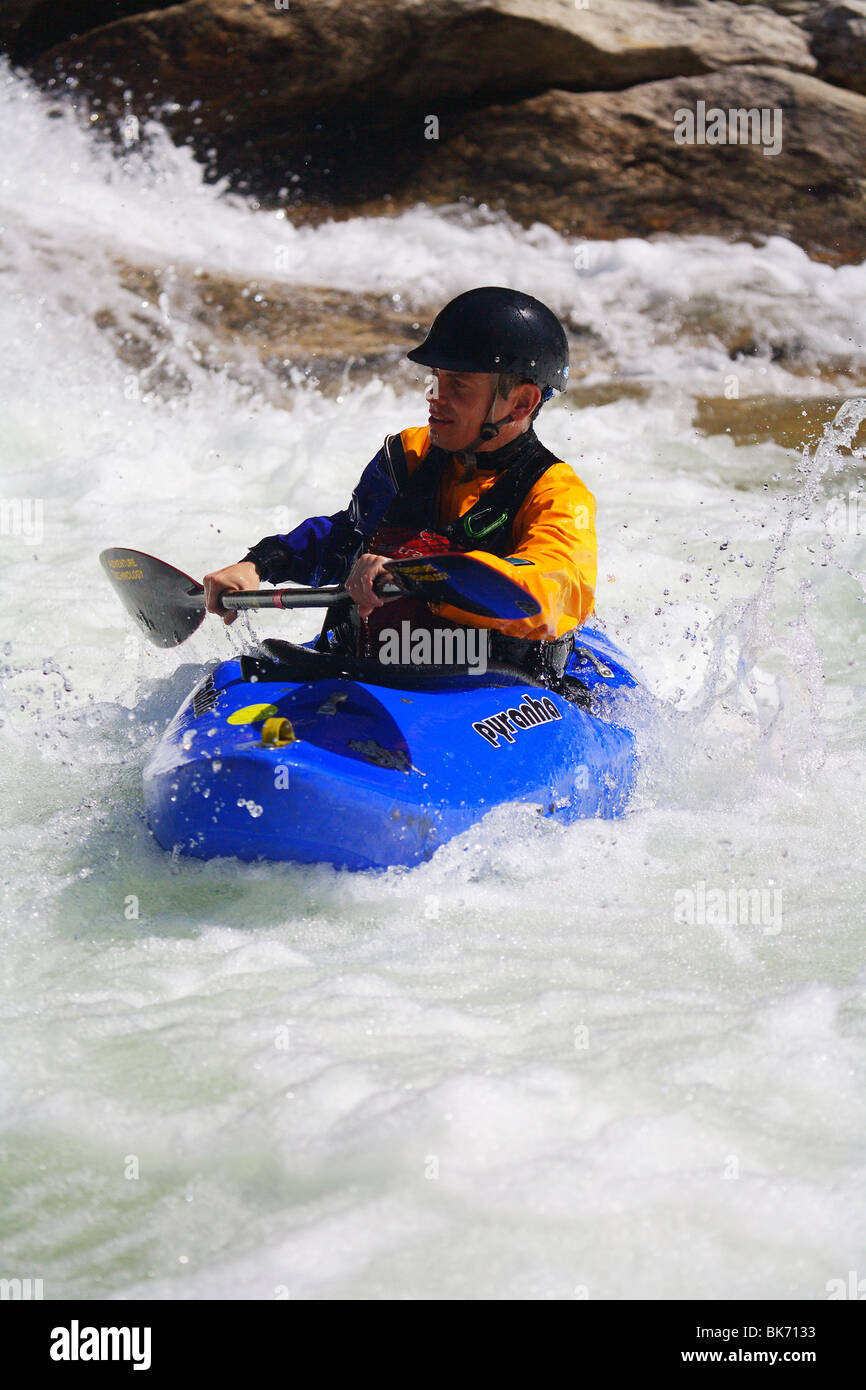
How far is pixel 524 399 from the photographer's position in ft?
11.1

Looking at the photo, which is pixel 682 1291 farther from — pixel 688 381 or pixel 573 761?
pixel 688 381


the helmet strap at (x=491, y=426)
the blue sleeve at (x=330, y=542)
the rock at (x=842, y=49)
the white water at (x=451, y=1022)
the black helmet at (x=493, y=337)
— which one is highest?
the rock at (x=842, y=49)

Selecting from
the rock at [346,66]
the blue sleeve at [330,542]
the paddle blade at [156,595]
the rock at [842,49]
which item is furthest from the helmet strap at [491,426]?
the rock at [842,49]

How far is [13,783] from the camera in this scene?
3.67 meters

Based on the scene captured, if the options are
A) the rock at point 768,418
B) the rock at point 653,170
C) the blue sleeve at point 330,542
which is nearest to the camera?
the blue sleeve at point 330,542

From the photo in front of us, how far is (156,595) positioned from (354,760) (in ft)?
3.53

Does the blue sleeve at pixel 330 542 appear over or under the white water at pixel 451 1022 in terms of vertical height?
over

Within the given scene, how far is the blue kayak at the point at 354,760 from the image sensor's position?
2.93 meters

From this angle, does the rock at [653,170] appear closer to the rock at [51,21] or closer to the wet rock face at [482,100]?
the wet rock face at [482,100]

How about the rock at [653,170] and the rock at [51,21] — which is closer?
the rock at [51,21]

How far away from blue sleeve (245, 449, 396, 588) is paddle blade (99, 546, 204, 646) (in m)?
0.22

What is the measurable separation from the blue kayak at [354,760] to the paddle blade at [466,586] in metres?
0.32

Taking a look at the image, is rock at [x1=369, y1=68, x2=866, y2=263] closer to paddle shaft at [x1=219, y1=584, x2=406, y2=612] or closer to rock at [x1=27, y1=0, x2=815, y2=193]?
rock at [x1=27, y1=0, x2=815, y2=193]

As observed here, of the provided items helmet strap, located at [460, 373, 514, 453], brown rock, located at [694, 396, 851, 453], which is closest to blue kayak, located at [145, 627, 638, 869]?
helmet strap, located at [460, 373, 514, 453]
